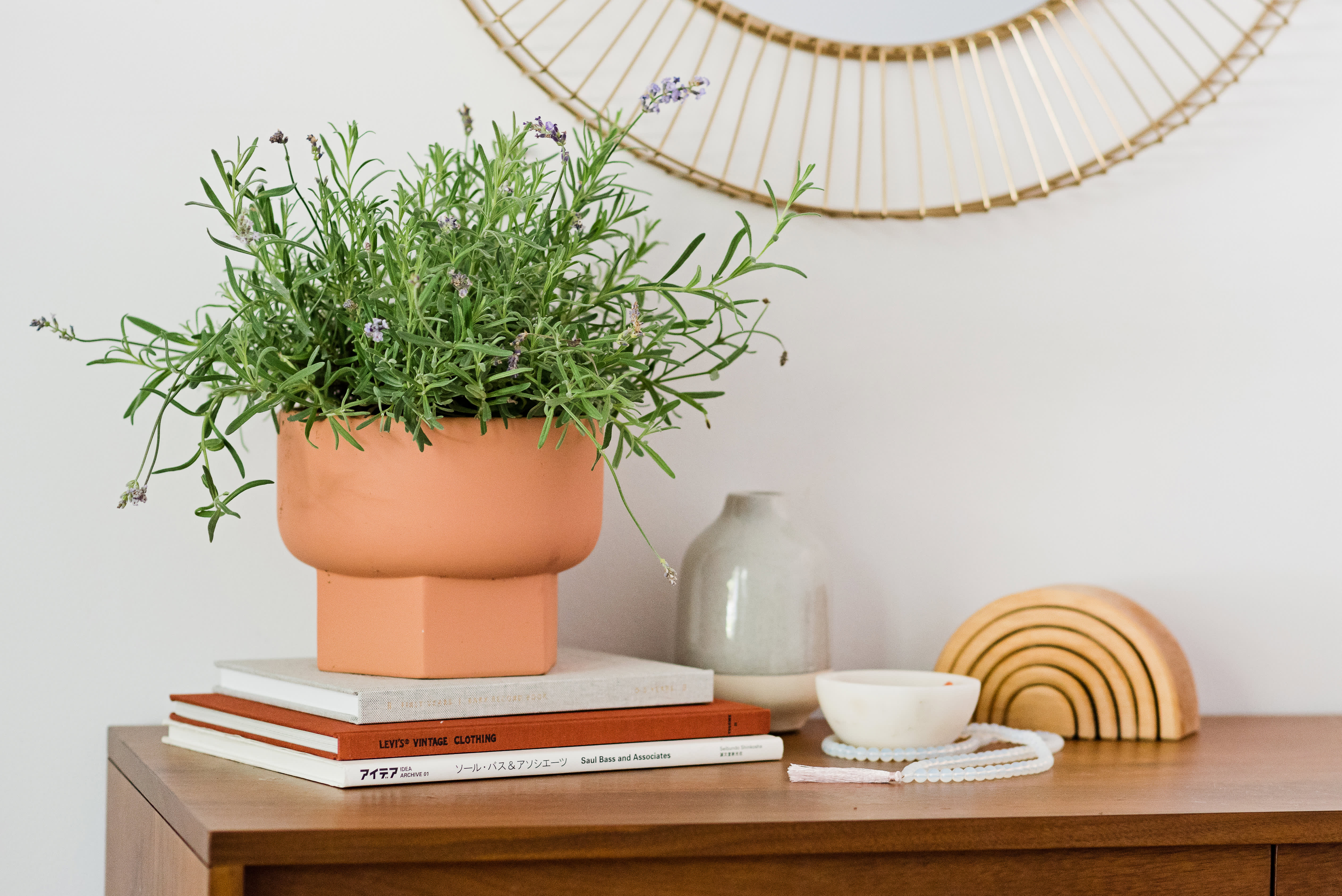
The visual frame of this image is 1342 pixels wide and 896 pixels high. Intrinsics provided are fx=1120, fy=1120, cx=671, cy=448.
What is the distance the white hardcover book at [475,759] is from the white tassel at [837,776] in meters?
0.06

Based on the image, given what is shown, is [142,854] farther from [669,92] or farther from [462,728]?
[669,92]

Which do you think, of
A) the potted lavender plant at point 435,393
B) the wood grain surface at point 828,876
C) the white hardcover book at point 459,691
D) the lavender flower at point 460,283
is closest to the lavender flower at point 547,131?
the potted lavender plant at point 435,393

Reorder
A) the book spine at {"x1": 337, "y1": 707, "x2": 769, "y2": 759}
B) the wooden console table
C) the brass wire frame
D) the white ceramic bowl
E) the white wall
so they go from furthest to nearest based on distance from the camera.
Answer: the brass wire frame, the white wall, the white ceramic bowl, the book spine at {"x1": 337, "y1": 707, "x2": 769, "y2": 759}, the wooden console table

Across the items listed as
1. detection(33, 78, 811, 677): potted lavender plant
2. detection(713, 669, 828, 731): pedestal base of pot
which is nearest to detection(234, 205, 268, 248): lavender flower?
detection(33, 78, 811, 677): potted lavender plant

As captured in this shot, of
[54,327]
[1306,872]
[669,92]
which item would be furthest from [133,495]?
[1306,872]

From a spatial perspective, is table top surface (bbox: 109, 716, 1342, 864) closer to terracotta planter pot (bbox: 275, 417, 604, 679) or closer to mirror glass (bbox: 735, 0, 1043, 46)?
terracotta planter pot (bbox: 275, 417, 604, 679)

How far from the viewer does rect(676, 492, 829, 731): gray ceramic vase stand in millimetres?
916

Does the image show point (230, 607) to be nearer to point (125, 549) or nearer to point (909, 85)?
point (125, 549)

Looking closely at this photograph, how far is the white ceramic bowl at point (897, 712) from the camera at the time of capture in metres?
0.82

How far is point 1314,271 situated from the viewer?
3.80ft

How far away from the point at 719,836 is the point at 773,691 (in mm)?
288

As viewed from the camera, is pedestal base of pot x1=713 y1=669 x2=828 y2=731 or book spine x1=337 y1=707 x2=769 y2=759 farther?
pedestal base of pot x1=713 y1=669 x2=828 y2=731

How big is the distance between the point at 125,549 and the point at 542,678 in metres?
0.43

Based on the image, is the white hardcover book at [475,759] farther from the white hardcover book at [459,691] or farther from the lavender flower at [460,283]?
the lavender flower at [460,283]
